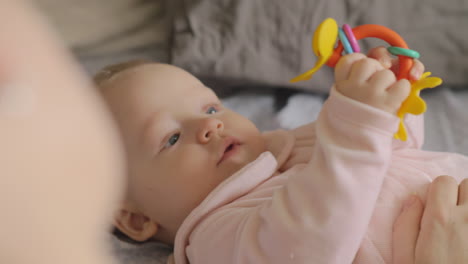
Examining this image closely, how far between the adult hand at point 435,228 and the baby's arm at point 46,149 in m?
0.51

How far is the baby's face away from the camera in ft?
2.65

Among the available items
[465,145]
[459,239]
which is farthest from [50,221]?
[465,145]

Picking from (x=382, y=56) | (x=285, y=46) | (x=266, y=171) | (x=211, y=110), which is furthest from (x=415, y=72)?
(x=285, y=46)

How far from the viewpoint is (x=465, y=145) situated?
108cm

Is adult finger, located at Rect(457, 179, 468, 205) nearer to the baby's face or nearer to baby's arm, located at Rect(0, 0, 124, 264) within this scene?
the baby's face

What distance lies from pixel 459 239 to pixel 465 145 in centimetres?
57

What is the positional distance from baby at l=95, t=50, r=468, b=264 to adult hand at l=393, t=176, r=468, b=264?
23 mm

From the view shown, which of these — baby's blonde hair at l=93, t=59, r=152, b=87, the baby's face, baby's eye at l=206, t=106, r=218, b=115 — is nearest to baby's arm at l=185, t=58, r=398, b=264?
the baby's face

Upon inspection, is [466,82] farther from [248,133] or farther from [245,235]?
[245,235]

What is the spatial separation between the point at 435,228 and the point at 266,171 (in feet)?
1.00

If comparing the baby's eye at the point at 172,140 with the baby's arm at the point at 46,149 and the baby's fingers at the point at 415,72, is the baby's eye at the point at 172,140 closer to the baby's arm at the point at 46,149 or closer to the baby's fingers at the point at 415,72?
the baby's fingers at the point at 415,72

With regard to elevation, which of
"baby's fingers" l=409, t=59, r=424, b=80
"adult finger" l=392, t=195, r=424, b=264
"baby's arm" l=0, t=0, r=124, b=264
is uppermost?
"baby's arm" l=0, t=0, r=124, b=264

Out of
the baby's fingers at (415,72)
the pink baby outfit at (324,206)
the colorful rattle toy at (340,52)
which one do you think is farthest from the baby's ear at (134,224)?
the baby's fingers at (415,72)

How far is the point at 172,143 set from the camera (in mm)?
854
